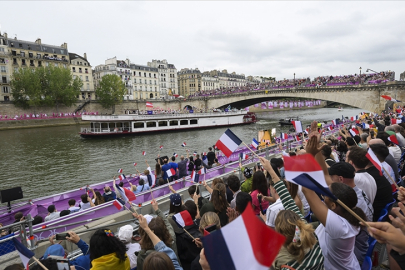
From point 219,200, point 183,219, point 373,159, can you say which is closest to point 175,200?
point 183,219

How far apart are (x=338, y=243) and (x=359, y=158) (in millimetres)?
2237

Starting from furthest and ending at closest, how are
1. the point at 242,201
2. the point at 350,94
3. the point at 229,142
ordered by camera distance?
the point at 350,94 → the point at 229,142 → the point at 242,201

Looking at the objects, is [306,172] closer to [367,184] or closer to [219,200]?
[367,184]

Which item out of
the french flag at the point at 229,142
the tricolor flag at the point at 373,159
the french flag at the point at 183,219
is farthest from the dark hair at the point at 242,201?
the french flag at the point at 229,142

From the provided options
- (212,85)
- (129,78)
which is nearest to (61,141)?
(129,78)

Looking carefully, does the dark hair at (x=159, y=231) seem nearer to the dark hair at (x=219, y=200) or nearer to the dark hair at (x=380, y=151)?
the dark hair at (x=219, y=200)

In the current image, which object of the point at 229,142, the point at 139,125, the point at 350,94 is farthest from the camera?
the point at 350,94

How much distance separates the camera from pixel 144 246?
3.00 meters

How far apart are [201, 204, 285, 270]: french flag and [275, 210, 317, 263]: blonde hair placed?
675mm

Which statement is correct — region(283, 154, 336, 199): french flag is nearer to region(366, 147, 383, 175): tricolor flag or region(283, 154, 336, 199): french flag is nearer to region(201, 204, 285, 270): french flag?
region(201, 204, 285, 270): french flag

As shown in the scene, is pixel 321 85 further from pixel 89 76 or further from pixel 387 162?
pixel 89 76

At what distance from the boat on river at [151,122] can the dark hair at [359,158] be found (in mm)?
31565

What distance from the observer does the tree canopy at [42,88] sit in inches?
2047

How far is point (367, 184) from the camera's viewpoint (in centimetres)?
362
